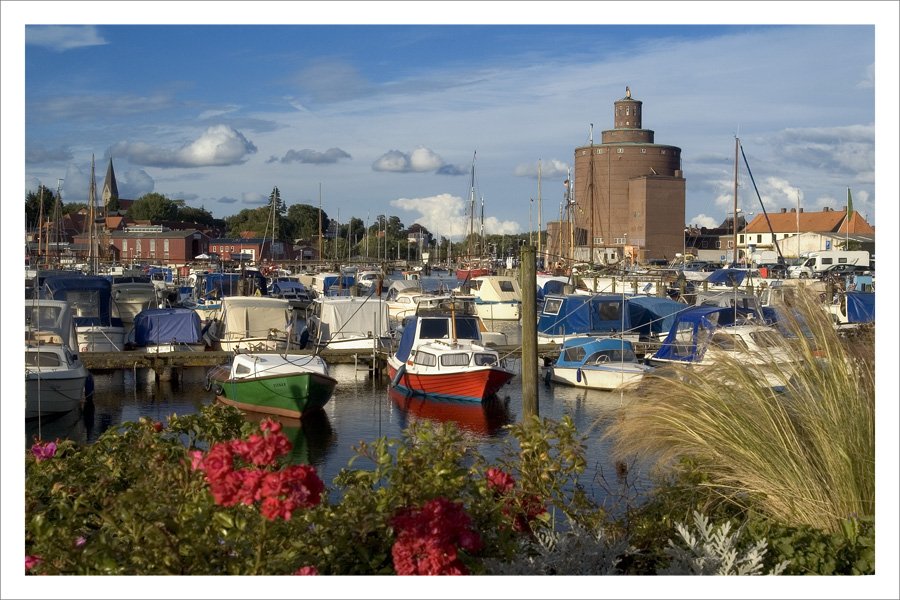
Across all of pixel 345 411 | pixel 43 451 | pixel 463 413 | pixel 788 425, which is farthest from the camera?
pixel 345 411

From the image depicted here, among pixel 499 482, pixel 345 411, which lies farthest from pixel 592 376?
pixel 499 482

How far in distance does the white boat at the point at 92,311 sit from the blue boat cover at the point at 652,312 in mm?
19319

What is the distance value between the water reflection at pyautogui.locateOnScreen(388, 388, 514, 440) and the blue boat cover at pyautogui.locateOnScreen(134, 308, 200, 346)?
8.81 metres

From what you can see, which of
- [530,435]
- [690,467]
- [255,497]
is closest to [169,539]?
[255,497]

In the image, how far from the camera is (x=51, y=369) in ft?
70.0

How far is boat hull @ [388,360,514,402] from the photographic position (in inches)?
968

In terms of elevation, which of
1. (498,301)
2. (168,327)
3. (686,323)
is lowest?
(168,327)

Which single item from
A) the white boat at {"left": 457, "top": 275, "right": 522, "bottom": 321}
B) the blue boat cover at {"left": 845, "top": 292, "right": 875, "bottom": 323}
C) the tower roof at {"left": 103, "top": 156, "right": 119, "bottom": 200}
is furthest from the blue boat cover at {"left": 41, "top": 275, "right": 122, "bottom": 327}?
the tower roof at {"left": 103, "top": 156, "right": 119, "bottom": 200}

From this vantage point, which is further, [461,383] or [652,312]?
[652,312]

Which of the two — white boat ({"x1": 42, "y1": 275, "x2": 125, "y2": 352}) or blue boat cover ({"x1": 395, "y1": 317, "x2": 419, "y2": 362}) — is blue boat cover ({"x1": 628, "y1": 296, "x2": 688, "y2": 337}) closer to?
blue boat cover ({"x1": 395, "y1": 317, "x2": 419, "y2": 362})

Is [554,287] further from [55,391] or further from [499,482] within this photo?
[499,482]

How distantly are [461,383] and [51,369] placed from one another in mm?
10230

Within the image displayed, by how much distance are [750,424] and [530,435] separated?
1651 millimetres

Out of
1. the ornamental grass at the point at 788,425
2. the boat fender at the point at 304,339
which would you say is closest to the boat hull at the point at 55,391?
the boat fender at the point at 304,339
